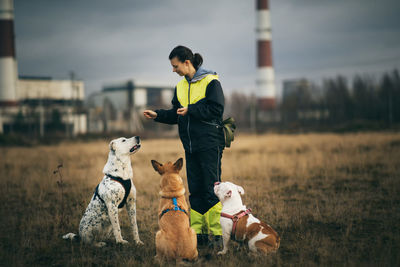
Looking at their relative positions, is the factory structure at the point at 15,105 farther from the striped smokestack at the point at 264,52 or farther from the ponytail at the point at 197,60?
the ponytail at the point at 197,60

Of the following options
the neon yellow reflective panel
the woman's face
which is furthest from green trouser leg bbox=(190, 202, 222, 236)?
the woman's face

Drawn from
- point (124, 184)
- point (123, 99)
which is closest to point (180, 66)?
point (124, 184)

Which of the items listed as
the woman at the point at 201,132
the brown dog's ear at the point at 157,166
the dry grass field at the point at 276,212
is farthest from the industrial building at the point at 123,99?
the brown dog's ear at the point at 157,166

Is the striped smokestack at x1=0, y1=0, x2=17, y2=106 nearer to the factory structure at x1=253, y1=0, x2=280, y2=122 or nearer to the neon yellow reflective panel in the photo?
the factory structure at x1=253, y1=0, x2=280, y2=122

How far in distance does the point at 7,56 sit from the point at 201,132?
37.3m

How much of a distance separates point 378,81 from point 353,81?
4.27m

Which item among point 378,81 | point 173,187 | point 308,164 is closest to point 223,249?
point 173,187

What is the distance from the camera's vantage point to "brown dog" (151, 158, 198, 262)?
3.40 m

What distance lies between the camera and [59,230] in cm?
504

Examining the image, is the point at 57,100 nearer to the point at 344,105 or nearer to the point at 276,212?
the point at 344,105

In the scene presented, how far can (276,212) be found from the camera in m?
5.45

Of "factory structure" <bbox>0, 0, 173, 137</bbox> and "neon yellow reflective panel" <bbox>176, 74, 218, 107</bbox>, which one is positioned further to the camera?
"factory structure" <bbox>0, 0, 173, 137</bbox>

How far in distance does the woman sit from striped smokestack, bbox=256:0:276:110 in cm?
3754

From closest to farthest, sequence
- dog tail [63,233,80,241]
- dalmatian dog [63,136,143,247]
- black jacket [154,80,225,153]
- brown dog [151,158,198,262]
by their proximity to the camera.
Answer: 1. brown dog [151,158,198,262]
2. black jacket [154,80,225,153]
3. dalmatian dog [63,136,143,247]
4. dog tail [63,233,80,241]
